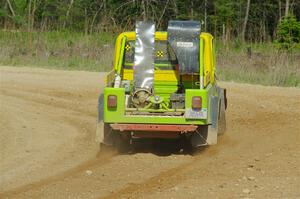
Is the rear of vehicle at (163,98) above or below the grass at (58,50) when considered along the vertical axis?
above

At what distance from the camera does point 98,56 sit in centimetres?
2528

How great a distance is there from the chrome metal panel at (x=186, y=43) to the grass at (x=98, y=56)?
28.1 ft

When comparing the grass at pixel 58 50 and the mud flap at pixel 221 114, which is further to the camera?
the grass at pixel 58 50

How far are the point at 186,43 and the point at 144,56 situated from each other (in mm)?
682

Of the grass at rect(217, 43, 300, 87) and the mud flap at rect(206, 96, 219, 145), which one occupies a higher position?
the mud flap at rect(206, 96, 219, 145)

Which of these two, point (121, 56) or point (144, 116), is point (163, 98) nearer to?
point (121, 56)

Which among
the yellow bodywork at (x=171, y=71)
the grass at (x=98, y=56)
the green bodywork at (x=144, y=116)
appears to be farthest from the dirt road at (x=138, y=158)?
the grass at (x=98, y=56)

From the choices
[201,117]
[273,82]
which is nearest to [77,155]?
[201,117]

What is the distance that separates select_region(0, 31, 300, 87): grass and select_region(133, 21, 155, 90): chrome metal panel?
29.6 ft

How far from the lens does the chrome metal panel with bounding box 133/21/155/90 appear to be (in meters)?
11.6

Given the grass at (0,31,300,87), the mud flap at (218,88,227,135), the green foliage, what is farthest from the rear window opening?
the green foliage

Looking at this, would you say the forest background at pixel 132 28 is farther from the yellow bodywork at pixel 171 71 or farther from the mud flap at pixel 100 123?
the mud flap at pixel 100 123

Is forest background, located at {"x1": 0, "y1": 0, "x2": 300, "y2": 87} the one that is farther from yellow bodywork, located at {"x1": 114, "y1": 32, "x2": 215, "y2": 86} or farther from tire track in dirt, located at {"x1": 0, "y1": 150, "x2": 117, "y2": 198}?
tire track in dirt, located at {"x1": 0, "y1": 150, "x2": 117, "y2": 198}

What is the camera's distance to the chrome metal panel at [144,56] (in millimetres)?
11594
